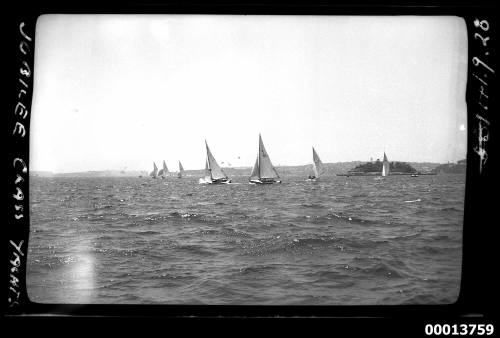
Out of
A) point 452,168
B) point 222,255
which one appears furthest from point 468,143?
point 222,255

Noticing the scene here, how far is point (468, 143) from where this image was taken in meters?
1.91

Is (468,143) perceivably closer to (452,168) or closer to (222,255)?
(452,168)

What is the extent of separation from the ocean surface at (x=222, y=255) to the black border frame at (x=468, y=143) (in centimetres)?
12

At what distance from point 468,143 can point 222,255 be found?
267 centimetres

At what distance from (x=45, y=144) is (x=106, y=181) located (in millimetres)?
705

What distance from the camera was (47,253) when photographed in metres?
2.27

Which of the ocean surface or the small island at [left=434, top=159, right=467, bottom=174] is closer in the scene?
the small island at [left=434, top=159, right=467, bottom=174]

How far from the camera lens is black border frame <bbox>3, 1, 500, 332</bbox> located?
1870 mm

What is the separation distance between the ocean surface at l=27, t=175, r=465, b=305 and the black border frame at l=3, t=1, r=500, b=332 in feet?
0.38

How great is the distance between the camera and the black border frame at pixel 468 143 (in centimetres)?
187

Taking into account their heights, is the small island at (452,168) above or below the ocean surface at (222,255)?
above

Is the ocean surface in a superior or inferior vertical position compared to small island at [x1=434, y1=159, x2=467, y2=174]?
inferior
